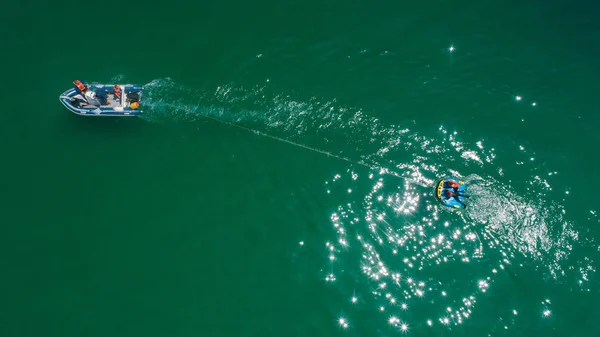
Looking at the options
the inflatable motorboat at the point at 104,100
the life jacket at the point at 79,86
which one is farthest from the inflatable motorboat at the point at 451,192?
the life jacket at the point at 79,86

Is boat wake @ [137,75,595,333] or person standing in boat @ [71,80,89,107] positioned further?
person standing in boat @ [71,80,89,107]

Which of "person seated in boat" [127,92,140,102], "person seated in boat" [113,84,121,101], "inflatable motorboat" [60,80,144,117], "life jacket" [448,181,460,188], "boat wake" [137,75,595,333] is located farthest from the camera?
"person seated in boat" [127,92,140,102]

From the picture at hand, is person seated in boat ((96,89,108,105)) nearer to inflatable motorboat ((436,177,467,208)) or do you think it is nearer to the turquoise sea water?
the turquoise sea water

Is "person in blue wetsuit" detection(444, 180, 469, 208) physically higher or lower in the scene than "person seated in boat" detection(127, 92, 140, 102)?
lower

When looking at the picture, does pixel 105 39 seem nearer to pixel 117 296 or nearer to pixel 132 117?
pixel 132 117

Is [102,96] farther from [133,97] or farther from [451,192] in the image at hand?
[451,192]

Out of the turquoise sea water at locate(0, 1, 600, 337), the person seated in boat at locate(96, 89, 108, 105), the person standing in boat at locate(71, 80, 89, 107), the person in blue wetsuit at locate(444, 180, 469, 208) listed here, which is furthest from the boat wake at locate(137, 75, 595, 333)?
the person standing in boat at locate(71, 80, 89, 107)

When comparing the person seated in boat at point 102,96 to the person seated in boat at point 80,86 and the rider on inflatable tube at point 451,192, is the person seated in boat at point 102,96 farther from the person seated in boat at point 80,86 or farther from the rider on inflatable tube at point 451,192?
the rider on inflatable tube at point 451,192

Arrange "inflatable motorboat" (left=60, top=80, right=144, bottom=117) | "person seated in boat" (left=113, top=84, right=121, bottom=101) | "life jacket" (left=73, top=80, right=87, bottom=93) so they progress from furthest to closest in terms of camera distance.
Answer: "inflatable motorboat" (left=60, top=80, right=144, bottom=117), "person seated in boat" (left=113, top=84, right=121, bottom=101), "life jacket" (left=73, top=80, right=87, bottom=93)
